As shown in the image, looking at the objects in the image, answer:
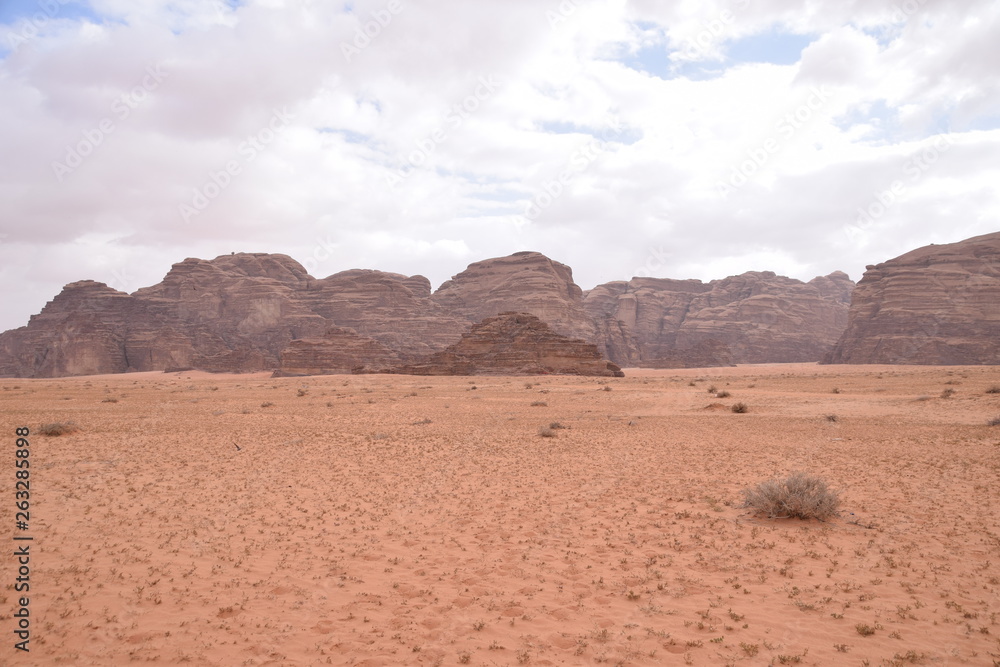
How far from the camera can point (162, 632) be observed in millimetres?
5555

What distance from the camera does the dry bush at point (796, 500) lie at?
9055mm

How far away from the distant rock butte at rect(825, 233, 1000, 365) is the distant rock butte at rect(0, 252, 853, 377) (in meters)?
22.1

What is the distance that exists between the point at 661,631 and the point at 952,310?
351 ft

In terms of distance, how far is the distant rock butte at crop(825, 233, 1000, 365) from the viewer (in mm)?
82938

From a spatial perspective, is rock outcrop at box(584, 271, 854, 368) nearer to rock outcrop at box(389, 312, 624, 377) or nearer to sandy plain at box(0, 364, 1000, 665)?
rock outcrop at box(389, 312, 624, 377)

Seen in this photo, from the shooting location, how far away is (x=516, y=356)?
6562 cm

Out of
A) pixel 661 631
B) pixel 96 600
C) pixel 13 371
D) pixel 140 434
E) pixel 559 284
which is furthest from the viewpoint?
pixel 559 284

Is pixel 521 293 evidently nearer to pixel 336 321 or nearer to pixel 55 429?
pixel 336 321

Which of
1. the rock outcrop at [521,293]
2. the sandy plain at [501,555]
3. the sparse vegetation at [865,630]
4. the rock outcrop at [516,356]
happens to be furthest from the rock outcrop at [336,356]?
the sparse vegetation at [865,630]

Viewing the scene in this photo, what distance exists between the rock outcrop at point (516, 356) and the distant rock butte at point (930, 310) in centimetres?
5117

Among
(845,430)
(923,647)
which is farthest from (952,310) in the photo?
(923,647)

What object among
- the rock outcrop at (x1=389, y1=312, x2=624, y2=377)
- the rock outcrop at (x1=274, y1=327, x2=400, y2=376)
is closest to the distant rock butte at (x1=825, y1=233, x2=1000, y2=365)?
the rock outcrop at (x1=389, y1=312, x2=624, y2=377)

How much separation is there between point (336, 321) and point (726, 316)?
9309 cm

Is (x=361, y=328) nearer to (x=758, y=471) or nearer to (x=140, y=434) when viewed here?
(x=140, y=434)
